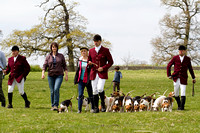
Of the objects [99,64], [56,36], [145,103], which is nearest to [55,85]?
[99,64]

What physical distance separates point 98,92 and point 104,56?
1.12m

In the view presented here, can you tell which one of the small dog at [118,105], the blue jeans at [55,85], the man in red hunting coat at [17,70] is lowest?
the small dog at [118,105]

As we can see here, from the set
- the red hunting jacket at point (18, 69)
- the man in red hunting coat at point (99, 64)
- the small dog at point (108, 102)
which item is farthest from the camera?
the red hunting jacket at point (18, 69)

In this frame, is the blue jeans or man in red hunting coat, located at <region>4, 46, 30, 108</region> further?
man in red hunting coat, located at <region>4, 46, 30, 108</region>

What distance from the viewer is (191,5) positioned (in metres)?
59.3

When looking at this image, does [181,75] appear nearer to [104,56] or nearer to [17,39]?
[104,56]

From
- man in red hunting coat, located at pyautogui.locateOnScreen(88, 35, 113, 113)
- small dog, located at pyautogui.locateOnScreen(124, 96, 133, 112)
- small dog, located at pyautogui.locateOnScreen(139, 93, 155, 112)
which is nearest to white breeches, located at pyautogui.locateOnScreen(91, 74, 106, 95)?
man in red hunting coat, located at pyautogui.locateOnScreen(88, 35, 113, 113)

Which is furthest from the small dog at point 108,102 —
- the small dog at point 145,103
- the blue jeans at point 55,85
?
the blue jeans at point 55,85

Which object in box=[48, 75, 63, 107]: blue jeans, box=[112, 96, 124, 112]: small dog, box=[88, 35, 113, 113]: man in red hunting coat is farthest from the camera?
box=[48, 75, 63, 107]: blue jeans

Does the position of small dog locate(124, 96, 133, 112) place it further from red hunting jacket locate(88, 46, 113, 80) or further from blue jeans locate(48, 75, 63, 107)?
blue jeans locate(48, 75, 63, 107)

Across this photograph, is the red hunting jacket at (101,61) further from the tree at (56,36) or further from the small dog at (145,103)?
the tree at (56,36)

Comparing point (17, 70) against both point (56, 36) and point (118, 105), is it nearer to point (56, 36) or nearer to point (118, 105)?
point (118, 105)

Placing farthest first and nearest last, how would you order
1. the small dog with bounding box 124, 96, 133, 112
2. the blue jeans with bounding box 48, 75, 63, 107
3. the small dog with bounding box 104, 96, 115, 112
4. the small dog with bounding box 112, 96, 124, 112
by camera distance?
the small dog with bounding box 104, 96, 115, 112
the blue jeans with bounding box 48, 75, 63, 107
the small dog with bounding box 112, 96, 124, 112
the small dog with bounding box 124, 96, 133, 112

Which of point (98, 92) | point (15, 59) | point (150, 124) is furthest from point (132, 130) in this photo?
point (15, 59)
